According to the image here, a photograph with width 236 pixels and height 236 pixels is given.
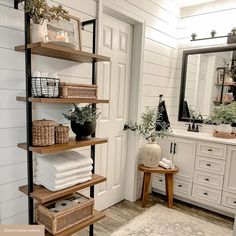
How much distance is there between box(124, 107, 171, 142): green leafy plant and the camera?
266 cm

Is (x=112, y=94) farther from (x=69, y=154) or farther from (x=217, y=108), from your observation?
(x=217, y=108)

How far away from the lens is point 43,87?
140 centimetres

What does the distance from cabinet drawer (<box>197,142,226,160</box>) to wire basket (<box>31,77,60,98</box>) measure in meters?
1.92

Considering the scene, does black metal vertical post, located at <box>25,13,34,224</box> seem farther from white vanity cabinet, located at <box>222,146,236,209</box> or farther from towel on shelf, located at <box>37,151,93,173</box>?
white vanity cabinet, located at <box>222,146,236,209</box>

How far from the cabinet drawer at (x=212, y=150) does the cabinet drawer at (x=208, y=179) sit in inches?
9.2

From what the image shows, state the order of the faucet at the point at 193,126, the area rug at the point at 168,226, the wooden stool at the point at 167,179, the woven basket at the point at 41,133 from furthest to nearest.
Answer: the faucet at the point at 193,126 < the wooden stool at the point at 167,179 < the area rug at the point at 168,226 < the woven basket at the point at 41,133

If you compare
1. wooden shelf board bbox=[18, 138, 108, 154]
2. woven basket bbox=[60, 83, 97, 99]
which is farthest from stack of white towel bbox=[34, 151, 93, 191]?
woven basket bbox=[60, 83, 97, 99]

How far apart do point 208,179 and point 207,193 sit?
0.17 m

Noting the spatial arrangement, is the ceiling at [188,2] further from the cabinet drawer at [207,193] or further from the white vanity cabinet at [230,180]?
the cabinet drawer at [207,193]

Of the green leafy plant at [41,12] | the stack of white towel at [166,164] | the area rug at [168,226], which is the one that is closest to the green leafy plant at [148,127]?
the stack of white towel at [166,164]

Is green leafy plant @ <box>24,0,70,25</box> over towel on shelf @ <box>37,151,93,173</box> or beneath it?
over

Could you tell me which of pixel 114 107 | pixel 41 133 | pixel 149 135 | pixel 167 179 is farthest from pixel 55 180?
pixel 167 179

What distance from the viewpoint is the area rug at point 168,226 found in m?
2.20

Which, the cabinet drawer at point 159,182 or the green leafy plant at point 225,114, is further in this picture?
the cabinet drawer at point 159,182
